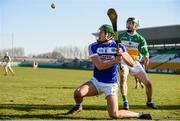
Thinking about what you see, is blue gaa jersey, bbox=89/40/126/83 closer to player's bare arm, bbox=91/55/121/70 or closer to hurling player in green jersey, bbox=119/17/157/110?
player's bare arm, bbox=91/55/121/70

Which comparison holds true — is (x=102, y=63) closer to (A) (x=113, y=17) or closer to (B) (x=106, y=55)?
(B) (x=106, y=55)

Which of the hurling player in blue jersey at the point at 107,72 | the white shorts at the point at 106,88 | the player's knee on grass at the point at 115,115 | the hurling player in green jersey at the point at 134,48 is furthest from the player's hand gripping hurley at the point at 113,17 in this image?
the hurling player in green jersey at the point at 134,48

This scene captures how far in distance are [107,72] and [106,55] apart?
368 mm

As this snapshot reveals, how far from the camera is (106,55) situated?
354 inches

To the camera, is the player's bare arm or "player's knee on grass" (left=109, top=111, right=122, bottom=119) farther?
"player's knee on grass" (left=109, top=111, right=122, bottom=119)

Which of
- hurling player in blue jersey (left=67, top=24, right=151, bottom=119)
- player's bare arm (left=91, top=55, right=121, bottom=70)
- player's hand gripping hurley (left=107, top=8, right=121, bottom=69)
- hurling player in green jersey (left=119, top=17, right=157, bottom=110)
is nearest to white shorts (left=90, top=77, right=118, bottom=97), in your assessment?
hurling player in blue jersey (left=67, top=24, right=151, bottom=119)

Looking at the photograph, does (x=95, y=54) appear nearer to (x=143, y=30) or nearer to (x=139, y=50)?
(x=139, y=50)

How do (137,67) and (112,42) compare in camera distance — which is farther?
(137,67)

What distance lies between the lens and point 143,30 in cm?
8594

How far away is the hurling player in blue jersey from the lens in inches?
341

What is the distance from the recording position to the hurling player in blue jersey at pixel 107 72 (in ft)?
28.4

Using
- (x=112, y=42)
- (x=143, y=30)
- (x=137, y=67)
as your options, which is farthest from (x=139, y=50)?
(x=143, y=30)

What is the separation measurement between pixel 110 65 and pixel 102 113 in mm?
1834

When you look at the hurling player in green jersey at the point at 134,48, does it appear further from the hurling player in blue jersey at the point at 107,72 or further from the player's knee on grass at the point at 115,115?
the player's knee on grass at the point at 115,115
